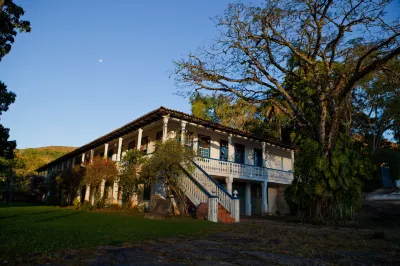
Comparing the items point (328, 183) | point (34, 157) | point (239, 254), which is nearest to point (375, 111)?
point (328, 183)

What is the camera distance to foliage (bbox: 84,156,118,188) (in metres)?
17.0

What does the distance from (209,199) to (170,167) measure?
7.99ft

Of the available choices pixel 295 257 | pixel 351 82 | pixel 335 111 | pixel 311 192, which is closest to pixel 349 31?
pixel 351 82

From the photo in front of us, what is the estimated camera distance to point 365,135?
31969 mm

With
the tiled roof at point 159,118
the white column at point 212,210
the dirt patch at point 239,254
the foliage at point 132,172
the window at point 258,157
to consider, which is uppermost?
the tiled roof at point 159,118

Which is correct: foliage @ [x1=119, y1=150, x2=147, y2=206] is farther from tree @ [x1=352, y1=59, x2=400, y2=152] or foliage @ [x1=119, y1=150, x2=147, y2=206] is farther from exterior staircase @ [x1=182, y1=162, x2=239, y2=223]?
tree @ [x1=352, y1=59, x2=400, y2=152]

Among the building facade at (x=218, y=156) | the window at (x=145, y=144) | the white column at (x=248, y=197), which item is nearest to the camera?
the building facade at (x=218, y=156)

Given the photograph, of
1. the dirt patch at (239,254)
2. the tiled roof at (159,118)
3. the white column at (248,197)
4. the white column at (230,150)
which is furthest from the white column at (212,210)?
the white column at (248,197)

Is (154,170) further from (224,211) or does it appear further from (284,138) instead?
(284,138)

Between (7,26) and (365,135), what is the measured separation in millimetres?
33768

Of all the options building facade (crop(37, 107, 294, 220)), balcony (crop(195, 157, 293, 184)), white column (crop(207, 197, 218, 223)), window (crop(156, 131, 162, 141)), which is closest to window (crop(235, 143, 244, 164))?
building facade (crop(37, 107, 294, 220))

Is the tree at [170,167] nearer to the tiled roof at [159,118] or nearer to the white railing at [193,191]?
the white railing at [193,191]

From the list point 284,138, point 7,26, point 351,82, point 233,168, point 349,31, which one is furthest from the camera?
point 284,138

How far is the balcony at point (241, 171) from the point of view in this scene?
55.4 ft
